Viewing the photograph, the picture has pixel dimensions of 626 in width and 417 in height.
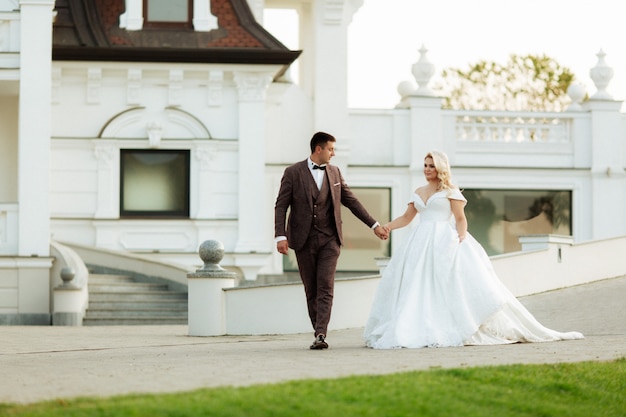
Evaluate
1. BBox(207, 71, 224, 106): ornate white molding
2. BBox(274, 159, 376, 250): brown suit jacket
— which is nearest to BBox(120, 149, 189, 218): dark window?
BBox(207, 71, 224, 106): ornate white molding

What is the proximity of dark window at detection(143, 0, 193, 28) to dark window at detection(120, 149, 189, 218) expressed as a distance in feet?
8.87

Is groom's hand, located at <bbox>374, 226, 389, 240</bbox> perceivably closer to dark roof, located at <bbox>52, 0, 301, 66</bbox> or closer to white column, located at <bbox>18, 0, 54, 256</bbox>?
white column, located at <bbox>18, 0, 54, 256</bbox>

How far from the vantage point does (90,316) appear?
935 inches

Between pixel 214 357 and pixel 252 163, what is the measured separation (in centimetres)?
1623

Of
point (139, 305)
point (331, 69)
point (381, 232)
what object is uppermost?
point (331, 69)

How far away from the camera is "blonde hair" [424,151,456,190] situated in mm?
14109

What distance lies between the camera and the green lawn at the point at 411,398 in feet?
28.2

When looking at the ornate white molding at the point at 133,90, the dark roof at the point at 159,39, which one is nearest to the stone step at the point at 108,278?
the ornate white molding at the point at 133,90

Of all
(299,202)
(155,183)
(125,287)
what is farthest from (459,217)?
(155,183)

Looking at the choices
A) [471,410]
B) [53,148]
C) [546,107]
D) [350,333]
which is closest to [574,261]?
[350,333]

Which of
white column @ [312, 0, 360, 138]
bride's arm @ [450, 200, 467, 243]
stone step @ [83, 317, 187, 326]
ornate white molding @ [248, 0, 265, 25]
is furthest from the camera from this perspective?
ornate white molding @ [248, 0, 265, 25]

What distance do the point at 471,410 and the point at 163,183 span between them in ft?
66.6

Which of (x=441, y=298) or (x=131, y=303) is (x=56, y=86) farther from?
(x=441, y=298)

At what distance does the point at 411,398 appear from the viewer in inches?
367
